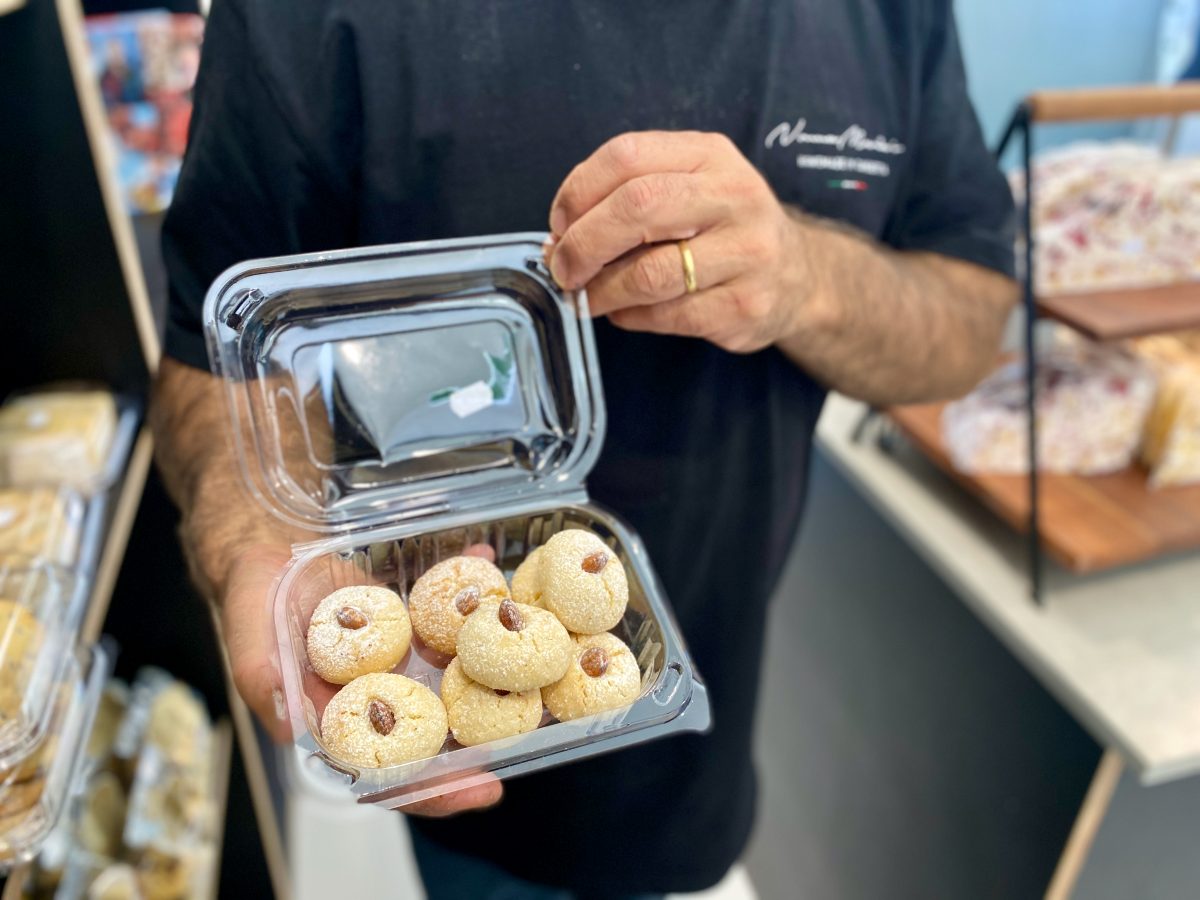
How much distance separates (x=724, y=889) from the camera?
6.43 feet

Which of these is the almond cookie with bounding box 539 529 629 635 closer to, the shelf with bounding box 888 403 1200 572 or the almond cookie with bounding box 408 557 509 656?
the almond cookie with bounding box 408 557 509 656

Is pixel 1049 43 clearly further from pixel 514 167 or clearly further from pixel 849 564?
pixel 514 167

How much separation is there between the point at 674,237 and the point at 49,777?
0.76 meters

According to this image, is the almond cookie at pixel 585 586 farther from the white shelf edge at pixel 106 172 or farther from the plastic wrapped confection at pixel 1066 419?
the plastic wrapped confection at pixel 1066 419

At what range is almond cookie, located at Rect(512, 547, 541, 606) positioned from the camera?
713 millimetres

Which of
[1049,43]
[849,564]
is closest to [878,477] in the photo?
[849,564]

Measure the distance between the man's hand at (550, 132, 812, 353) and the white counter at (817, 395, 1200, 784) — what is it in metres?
0.86

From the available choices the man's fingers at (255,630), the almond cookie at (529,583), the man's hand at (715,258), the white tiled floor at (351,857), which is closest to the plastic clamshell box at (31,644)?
the man's fingers at (255,630)

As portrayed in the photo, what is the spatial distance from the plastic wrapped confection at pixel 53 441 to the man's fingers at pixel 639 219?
90cm

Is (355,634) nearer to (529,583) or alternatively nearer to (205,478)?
(529,583)

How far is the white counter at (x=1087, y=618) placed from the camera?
3.84ft

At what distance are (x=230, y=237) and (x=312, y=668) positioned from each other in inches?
15.3

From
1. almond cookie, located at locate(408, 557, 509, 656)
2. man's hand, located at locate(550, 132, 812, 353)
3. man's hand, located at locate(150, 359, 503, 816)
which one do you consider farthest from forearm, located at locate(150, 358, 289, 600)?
man's hand, located at locate(550, 132, 812, 353)

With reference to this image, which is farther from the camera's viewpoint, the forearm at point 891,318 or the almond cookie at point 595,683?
the forearm at point 891,318
